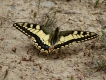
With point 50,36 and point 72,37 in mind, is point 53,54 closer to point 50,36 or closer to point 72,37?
point 50,36

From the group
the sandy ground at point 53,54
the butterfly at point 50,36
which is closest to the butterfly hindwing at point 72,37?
the butterfly at point 50,36

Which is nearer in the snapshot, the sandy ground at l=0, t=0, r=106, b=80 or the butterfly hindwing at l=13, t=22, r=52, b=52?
the sandy ground at l=0, t=0, r=106, b=80

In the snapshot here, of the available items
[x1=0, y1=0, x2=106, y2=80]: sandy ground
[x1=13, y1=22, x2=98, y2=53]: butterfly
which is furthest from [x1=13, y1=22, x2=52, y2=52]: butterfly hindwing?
[x1=0, y1=0, x2=106, y2=80]: sandy ground

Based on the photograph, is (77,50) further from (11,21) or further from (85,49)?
(11,21)

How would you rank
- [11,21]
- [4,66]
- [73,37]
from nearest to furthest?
[4,66] → [73,37] → [11,21]

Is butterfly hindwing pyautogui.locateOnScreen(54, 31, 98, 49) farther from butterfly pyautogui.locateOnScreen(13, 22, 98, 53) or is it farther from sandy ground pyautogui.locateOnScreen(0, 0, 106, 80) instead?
sandy ground pyautogui.locateOnScreen(0, 0, 106, 80)

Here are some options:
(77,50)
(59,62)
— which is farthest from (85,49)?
(59,62)

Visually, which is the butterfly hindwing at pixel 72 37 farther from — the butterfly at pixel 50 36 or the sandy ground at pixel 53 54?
the sandy ground at pixel 53 54
